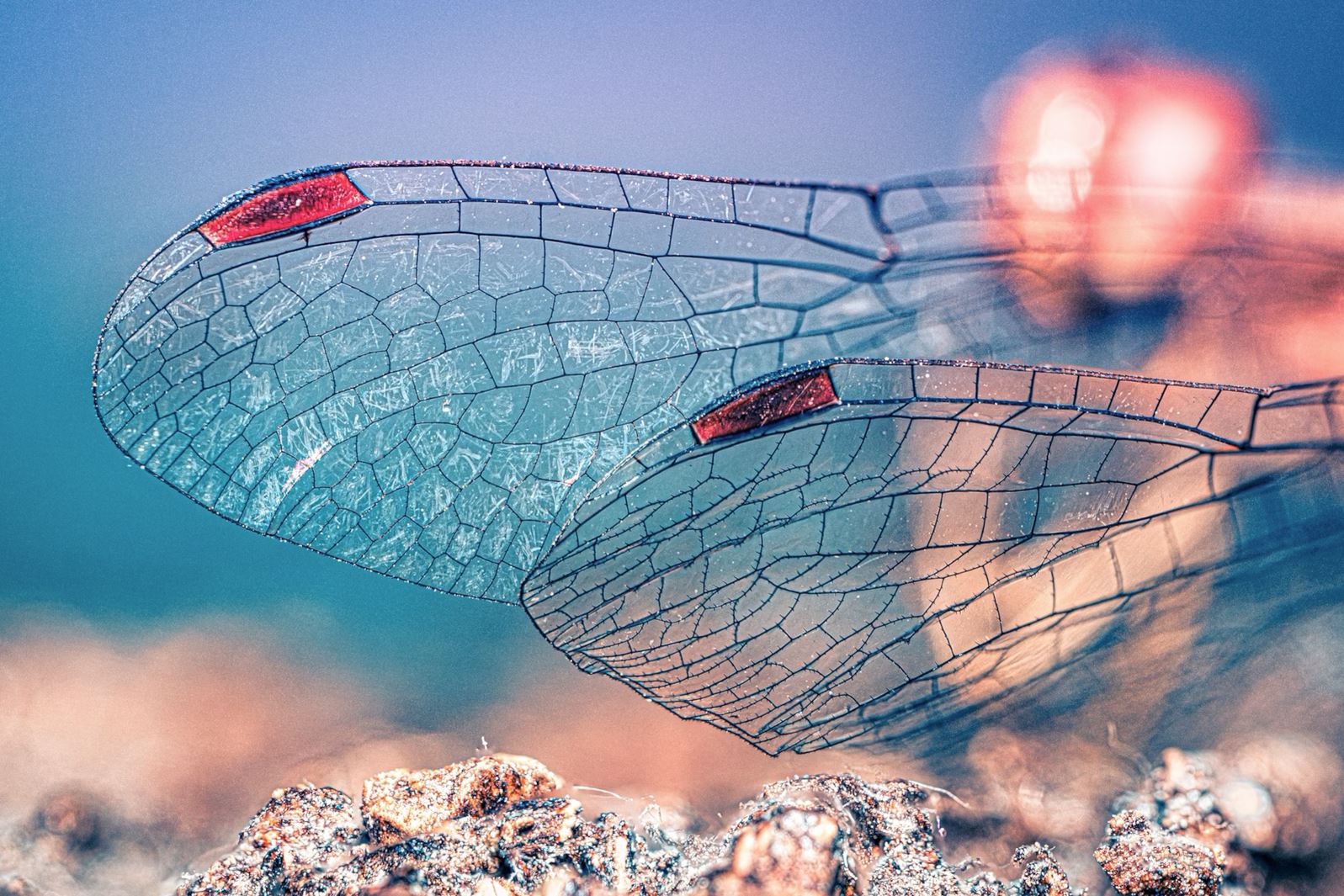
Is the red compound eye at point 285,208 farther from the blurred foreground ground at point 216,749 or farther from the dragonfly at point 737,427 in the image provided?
the blurred foreground ground at point 216,749

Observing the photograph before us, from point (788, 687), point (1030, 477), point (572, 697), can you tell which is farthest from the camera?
point (572, 697)

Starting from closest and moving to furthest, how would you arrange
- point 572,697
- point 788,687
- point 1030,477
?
point 1030,477 → point 788,687 → point 572,697

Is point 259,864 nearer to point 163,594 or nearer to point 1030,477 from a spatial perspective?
point 163,594

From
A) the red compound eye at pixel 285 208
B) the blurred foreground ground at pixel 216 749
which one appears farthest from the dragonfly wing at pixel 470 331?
the blurred foreground ground at pixel 216 749

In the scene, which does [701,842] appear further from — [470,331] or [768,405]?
[470,331]

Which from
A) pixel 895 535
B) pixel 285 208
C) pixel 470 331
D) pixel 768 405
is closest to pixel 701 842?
pixel 895 535

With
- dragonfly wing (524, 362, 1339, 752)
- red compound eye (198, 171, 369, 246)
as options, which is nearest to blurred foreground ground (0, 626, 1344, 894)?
dragonfly wing (524, 362, 1339, 752)

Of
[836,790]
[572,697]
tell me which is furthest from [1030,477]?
[572,697]

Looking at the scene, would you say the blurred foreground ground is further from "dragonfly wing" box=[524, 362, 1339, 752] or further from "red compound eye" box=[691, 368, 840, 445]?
"red compound eye" box=[691, 368, 840, 445]

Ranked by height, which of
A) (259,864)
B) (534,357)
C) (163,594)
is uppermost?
(534,357)
